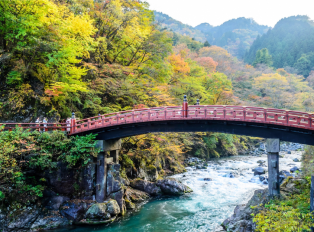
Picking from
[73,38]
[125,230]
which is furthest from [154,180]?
[73,38]

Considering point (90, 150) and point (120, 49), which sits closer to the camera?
point (90, 150)

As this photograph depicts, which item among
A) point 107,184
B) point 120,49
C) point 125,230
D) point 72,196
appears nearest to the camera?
point 125,230

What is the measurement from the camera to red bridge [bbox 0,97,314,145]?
13.0 metres

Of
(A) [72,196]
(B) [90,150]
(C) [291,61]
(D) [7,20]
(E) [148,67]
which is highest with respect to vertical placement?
(C) [291,61]

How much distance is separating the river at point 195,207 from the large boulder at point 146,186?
0.95 metres

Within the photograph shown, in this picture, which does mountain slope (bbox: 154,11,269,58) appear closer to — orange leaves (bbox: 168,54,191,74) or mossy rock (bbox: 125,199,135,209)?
orange leaves (bbox: 168,54,191,74)

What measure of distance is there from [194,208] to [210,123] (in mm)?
6719

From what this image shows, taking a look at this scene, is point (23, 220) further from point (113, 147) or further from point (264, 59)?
point (264, 59)

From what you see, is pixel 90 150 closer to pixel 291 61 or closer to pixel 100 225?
pixel 100 225

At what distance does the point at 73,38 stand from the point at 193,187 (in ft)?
57.1

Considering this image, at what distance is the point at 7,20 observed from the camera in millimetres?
16250

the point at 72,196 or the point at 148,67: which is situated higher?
the point at 148,67

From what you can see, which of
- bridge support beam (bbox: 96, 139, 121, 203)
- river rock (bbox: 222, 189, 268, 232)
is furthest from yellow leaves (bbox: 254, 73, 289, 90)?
bridge support beam (bbox: 96, 139, 121, 203)

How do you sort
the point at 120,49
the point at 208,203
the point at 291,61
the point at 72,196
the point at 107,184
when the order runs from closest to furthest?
the point at 72,196 → the point at 107,184 → the point at 208,203 → the point at 120,49 → the point at 291,61
